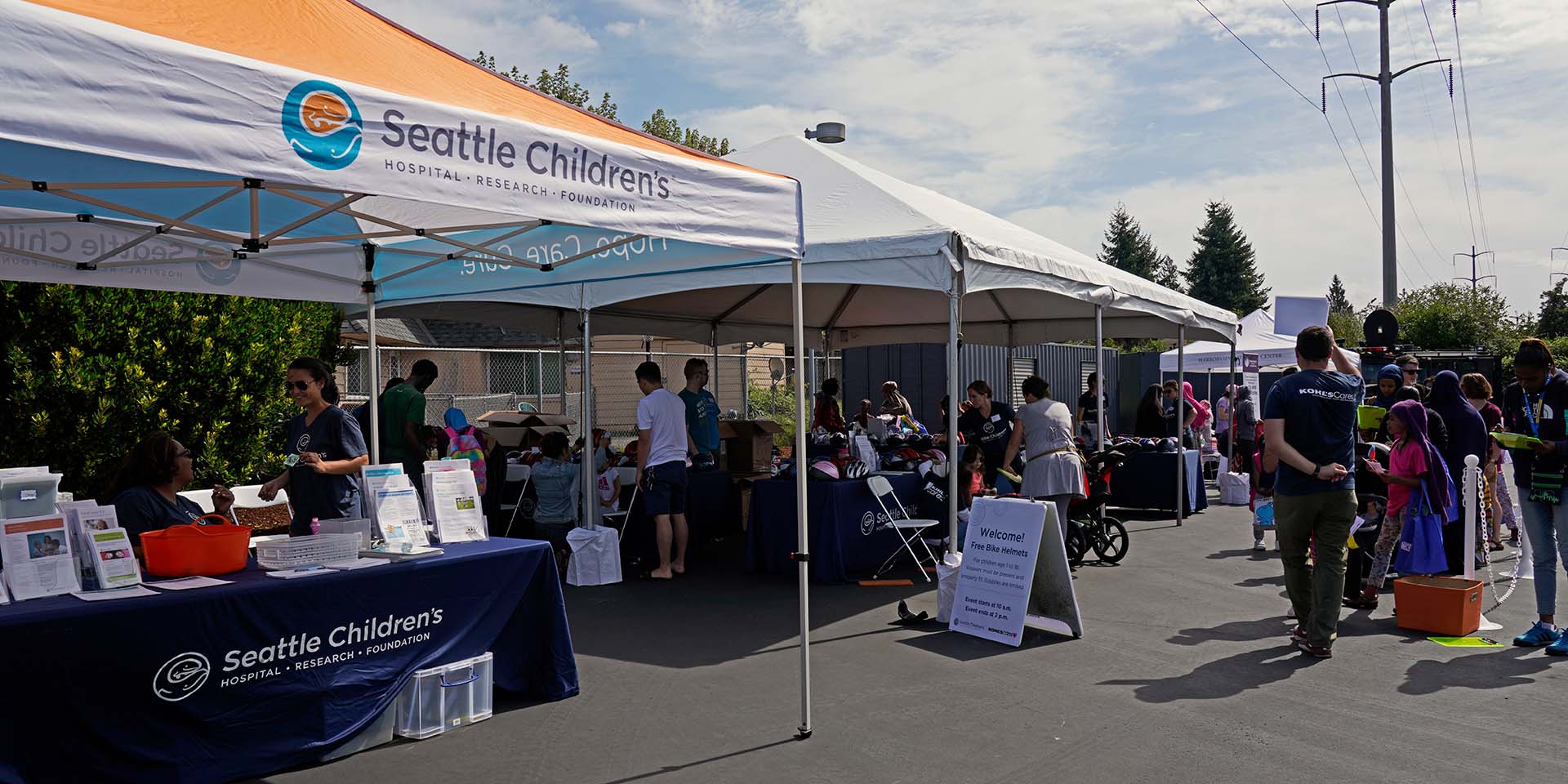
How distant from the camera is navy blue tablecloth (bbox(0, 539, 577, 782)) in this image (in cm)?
343

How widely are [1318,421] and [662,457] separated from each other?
183 inches

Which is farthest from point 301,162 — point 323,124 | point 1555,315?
point 1555,315

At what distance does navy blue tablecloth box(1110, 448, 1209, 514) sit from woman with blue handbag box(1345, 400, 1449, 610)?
18.1 feet

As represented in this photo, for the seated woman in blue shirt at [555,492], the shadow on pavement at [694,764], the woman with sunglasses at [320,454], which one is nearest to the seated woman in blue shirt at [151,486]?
the woman with sunglasses at [320,454]

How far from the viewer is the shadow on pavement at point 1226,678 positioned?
5.20 m

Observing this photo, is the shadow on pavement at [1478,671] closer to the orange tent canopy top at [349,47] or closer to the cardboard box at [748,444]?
the orange tent canopy top at [349,47]

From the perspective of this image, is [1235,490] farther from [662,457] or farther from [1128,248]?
[1128,248]

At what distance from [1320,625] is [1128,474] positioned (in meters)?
6.96

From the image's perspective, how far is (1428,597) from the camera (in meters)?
6.43

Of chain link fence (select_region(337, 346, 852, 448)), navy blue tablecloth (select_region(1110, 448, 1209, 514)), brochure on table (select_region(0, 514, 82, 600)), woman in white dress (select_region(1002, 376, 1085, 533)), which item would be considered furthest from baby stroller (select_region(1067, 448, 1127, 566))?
chain link fence (select_region(337, 346, 852, 448))

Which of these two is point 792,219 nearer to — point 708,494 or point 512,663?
point 512,663

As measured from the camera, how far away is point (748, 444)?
10625 millimetres

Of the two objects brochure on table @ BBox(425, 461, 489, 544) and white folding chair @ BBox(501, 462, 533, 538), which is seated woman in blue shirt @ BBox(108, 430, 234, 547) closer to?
brochure on table @ BBox(425, 461, 489, 544)

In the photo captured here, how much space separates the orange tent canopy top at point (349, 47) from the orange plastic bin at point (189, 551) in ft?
6.38
